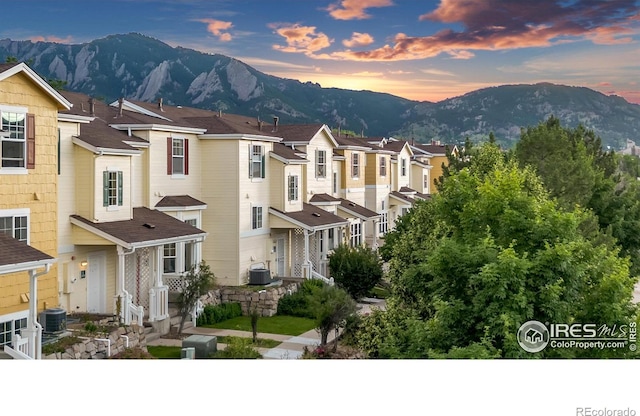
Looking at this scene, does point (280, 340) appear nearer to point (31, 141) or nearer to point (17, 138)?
point (31, 141)

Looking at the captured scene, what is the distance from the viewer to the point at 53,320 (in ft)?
47.0

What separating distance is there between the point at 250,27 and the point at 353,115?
17.2 ft

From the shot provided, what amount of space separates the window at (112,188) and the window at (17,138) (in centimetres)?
286

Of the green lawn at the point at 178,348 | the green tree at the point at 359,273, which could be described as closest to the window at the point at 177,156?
the green tree at the point at 359,273

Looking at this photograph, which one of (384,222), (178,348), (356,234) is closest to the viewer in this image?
(178,348)

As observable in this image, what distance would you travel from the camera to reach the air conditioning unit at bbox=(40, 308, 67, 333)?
14.3 meters

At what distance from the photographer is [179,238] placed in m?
18.5

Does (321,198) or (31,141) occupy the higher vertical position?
(31,141)

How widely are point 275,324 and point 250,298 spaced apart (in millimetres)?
1710

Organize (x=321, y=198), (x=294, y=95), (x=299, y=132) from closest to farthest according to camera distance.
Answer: (x=294, y=95) < (x=299, y=132) < (x=321, y=198)

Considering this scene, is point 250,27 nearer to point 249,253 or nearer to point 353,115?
point 353,115

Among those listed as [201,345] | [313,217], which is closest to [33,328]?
[201,345]

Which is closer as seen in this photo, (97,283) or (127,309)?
(127,309)
